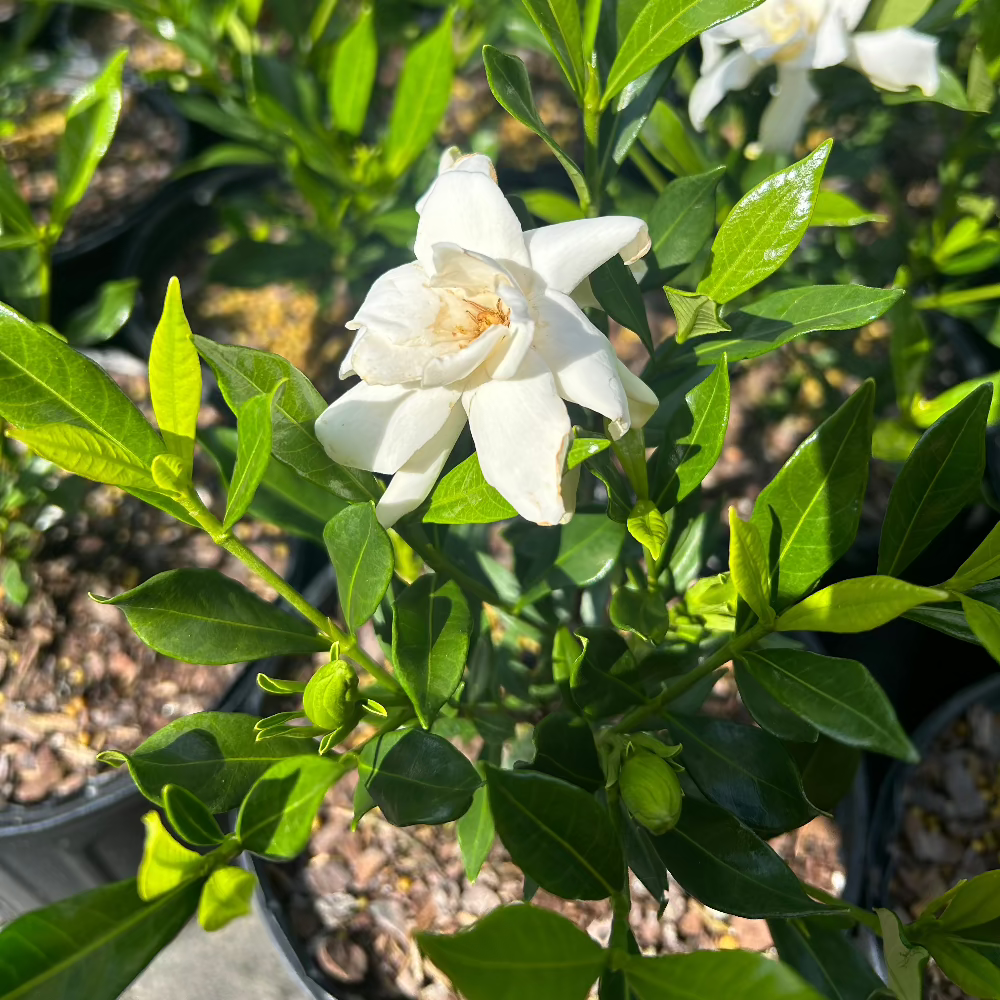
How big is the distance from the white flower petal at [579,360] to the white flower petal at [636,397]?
29mm

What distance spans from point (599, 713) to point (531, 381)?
28 cm

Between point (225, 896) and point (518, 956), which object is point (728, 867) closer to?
point (518, 956)

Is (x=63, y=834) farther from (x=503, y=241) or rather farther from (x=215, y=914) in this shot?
(x=503, y=241)

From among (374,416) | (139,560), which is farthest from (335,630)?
(139,560)

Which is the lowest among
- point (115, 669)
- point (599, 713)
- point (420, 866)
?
point (420, 866)

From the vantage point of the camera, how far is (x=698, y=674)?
0.59 m

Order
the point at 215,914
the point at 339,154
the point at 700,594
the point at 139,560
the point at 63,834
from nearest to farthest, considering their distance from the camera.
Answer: the point at 215,914
the point at 700,594
the point at 63,834
the point at 339,154
the point at 139,560

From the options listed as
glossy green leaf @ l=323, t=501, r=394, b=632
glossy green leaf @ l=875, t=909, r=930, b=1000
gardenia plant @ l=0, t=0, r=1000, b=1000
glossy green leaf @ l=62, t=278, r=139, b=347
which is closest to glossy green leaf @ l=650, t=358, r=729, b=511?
gardenia plant @ l=0, t=0, r=1000, b=1000

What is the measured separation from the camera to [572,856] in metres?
0.51

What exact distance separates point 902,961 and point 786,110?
0.80 m

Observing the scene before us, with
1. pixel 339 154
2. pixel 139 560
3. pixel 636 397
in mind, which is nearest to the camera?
pixel 636 397

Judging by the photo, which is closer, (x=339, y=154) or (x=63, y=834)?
(x=63, y=834)

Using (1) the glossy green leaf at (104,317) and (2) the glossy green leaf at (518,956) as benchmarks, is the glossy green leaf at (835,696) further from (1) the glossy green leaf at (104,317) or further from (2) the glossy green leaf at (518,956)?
(1) the glossy green leaf at (104,317)

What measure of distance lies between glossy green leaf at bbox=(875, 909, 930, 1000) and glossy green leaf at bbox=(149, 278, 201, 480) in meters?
0.57
